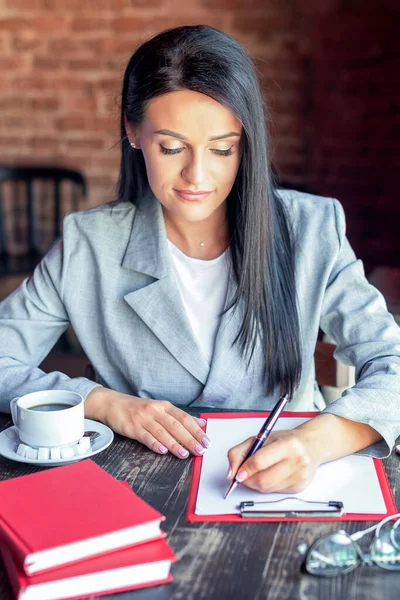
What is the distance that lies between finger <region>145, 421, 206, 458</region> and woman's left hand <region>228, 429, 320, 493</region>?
108 millimetres

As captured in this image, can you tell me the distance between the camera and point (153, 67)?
4.98 feet

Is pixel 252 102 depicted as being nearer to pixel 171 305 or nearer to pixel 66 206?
pixel 171 305

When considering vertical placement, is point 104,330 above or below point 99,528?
below

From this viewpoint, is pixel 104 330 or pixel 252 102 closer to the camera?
pixel 252 102

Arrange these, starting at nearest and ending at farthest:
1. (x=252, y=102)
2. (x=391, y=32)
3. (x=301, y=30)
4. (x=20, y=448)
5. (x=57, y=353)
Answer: (x=20, y=448) → (x=252, y=102) → (x=391, y=32) → (x=301, y=30) → (x=57, y=353)

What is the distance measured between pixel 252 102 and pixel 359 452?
652 mm

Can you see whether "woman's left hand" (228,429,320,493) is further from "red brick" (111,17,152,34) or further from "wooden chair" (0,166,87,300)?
"red brick" (111,17,152,34)

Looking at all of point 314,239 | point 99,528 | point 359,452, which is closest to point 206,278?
point 314,239

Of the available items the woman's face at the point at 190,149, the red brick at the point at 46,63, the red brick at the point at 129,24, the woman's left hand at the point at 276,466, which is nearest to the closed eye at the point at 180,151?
the woman's face at the point at 190,149

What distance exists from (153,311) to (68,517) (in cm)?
68

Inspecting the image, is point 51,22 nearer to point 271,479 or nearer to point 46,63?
point 46,63

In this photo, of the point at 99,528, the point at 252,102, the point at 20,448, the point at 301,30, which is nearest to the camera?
the point at 99,528

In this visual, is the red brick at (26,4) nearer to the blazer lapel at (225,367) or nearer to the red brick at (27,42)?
the red brick at (27,42)

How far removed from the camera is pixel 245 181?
1592mm
